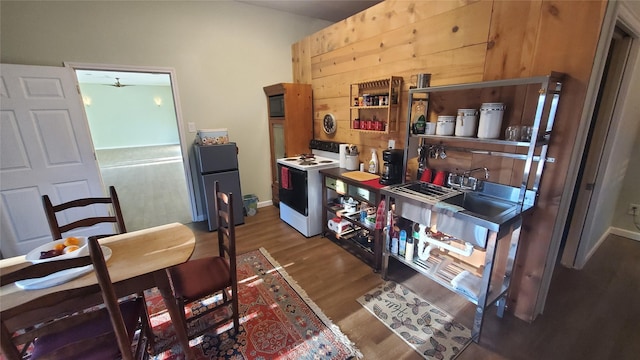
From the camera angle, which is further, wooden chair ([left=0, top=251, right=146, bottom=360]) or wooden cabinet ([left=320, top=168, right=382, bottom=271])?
wooden cabinet ([left=320, top=168, right=382, bottom=271])

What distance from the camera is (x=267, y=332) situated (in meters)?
1.78

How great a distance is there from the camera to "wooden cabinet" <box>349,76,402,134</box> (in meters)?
2.45

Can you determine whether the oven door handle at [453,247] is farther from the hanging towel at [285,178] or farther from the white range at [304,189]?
the hanging towel at [285,178]

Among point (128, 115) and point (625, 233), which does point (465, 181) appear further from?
point (128, 115)

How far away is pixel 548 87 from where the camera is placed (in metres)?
1.42

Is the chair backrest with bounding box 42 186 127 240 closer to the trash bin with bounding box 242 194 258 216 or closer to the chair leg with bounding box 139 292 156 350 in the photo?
the chair leg with bounding box 139 292 156 350

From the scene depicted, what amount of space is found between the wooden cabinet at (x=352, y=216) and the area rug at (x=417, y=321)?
35 cm

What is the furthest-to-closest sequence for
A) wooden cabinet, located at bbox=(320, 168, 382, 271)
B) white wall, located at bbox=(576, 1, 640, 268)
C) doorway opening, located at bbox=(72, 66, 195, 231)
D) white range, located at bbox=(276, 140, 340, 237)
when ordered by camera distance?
doorway opening, located at bbox=(72, 66, 195, 231) → white range, located at bbox=(276, 140, 340, 237) → wooden cabinet, located at bbox=(320, 168, 382, 271) → white wall, located at bbox=(576, 1, 640, 268)

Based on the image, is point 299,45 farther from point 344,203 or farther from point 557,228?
point 557,228

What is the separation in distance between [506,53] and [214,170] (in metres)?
3.09

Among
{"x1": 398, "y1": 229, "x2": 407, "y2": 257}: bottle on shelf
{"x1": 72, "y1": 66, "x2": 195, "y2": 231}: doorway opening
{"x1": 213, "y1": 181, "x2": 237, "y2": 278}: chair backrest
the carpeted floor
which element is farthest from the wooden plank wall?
the carpeted floor

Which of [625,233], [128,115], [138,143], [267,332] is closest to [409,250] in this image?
[267,332]

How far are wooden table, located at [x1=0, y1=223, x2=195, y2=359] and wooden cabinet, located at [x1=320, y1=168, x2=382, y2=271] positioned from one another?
1511mm

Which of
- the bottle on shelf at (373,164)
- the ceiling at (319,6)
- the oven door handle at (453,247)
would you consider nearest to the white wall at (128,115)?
the ceiling at (319,6)
